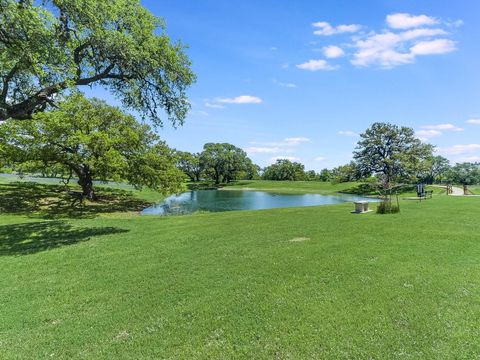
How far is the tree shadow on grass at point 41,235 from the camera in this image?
35.8 ft

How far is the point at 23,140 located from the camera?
2064 cm

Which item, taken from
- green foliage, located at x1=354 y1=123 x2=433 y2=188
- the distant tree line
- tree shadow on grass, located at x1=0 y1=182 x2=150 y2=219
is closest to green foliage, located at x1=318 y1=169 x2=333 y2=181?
the distant tree line

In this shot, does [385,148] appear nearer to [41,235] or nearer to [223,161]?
[223,161]

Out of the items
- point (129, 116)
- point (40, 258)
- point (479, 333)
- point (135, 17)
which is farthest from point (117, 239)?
point (129, 116)

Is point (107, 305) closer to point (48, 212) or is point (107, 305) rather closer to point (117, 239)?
point (117, 239)

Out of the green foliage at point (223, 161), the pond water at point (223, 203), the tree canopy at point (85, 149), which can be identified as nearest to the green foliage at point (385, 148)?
the pond water at point (223, 203)

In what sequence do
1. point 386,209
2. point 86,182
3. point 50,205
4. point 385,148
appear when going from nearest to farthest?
point 386,209 < point 50,205 < point 86,182 < point 385,148

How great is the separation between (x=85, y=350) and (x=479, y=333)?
220 inches

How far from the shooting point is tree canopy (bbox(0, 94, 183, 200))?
20516 mm

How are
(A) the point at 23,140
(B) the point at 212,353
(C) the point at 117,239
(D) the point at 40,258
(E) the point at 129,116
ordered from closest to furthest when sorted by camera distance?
(B) the point at 212,353, (D) the point at 40,258, (C) the point at 117,239, (A) the point at 23,140, (E) the point at 129,116

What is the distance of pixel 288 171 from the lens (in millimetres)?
110375

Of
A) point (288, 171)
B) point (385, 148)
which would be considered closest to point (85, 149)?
point (385, 148)

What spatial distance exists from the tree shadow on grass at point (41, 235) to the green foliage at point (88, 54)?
455cm

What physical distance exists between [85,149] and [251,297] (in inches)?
785
